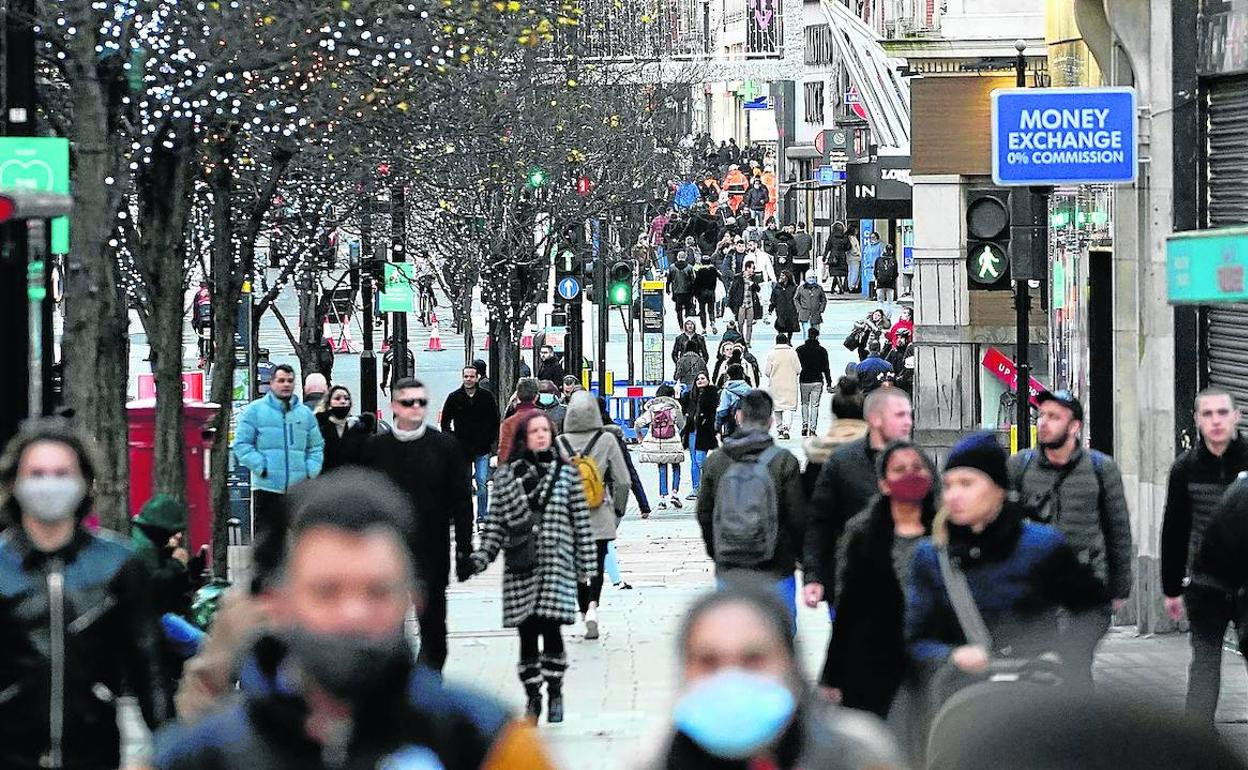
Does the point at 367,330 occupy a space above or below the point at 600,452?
above

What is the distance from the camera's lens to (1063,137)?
15461mm

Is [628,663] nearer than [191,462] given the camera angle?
Yes

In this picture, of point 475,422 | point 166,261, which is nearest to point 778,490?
point 166,261

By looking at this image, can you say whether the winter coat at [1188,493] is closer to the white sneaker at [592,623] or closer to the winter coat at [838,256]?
the white sneaker at [592,623]

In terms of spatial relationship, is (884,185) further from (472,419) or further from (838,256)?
(838,256)

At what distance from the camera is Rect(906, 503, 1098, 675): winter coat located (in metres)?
7.55

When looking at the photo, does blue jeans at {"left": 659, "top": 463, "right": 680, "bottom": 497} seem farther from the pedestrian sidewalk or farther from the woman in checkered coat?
the woman in checkered coat

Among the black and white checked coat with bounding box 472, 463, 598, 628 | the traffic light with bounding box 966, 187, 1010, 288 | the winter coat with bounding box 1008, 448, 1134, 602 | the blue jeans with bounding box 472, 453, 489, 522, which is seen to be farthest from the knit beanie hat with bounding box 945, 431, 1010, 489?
the blue jeans with bounding box 472, 453, 489, 522

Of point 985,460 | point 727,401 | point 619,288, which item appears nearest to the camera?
point 985,460

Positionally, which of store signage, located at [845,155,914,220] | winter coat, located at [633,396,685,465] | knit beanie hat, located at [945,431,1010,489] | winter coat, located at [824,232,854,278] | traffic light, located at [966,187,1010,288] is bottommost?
winter coat, located at [633,396,685,465]

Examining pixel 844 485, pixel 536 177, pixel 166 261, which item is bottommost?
pixel 844 485

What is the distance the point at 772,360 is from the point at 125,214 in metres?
16.4

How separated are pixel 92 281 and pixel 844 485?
21.7ft

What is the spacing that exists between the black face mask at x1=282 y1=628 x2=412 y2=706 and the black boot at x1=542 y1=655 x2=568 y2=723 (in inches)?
352
